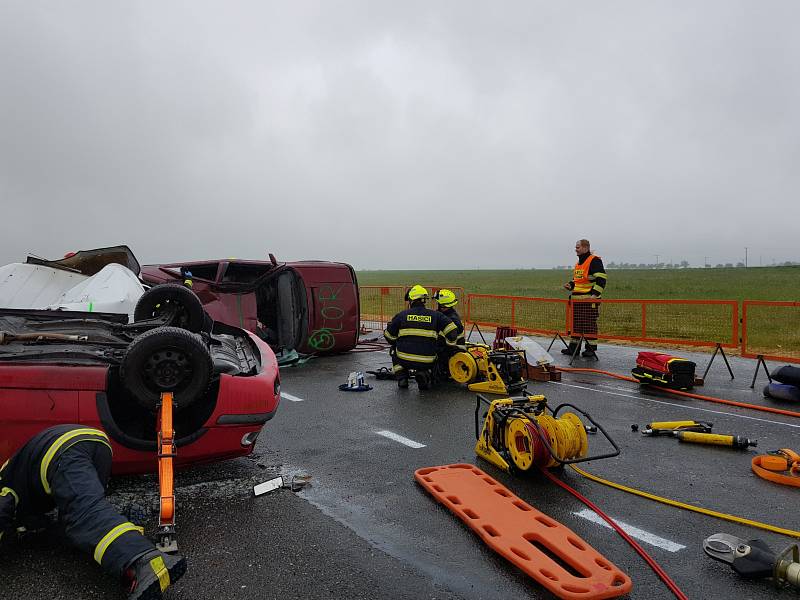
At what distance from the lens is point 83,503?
2.90 m

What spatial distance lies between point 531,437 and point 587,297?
23.6ft

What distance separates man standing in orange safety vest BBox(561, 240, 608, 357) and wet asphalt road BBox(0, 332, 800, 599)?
4.30 metres

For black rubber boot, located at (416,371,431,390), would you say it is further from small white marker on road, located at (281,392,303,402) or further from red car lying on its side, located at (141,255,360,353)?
red car lying on its side, located at (141,255,360,353)

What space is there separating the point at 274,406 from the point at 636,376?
5785 millimetres

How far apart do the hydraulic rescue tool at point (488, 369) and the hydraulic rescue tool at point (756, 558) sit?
4.09 metres

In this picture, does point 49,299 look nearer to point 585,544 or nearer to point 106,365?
point 106,365

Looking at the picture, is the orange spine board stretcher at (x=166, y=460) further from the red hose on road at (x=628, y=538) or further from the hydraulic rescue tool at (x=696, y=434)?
the hydraulic rescue tool at (x=696, y=434)

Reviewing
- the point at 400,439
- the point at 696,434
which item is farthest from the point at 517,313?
the point at 400,439

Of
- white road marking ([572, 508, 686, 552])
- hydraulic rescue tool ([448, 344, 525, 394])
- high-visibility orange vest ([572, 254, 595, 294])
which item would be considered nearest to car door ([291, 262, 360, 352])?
hydraulic rescue tool ([448, 344, 525, 394])

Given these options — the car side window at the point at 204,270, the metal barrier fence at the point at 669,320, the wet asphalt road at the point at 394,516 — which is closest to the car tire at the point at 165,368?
the wet asphalt road at the point at 394,516

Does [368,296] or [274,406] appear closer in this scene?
[274,406]

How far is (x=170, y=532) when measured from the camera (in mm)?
3201

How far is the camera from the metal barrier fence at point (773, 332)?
10.7m

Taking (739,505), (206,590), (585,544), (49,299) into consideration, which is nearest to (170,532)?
(206,590)
